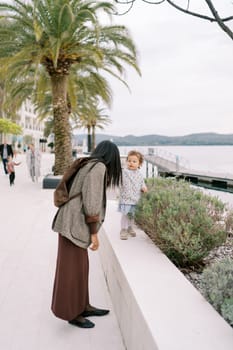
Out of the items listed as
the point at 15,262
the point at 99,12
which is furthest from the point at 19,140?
the point at 15,262

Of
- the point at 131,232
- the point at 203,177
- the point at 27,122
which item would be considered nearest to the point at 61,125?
the point at 131,232

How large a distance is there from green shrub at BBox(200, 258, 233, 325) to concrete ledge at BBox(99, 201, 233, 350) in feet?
0.18

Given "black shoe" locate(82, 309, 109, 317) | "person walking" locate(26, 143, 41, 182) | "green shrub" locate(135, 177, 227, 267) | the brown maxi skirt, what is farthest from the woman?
"person walking" locate(26, 143, 41, 182)

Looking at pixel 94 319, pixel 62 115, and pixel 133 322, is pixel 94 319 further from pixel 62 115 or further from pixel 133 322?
pixel 62 115

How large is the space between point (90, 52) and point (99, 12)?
4.70 feet

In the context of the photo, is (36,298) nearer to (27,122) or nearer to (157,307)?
(157,307)

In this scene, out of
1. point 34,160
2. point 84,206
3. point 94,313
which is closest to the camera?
point 84,206

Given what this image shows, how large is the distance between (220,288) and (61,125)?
11.4 metres

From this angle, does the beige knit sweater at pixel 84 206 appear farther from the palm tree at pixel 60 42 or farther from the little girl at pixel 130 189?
the palm tree at pixel 60 42

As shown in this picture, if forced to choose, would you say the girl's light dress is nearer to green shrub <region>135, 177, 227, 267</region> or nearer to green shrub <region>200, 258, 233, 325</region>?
green shrub <region>135, 177, 227, 267</region>

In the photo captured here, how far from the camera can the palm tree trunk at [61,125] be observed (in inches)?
506

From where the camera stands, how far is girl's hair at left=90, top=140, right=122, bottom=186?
8.89 feet

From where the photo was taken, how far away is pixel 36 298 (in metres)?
3.49

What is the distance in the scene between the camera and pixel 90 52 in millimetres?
11688
